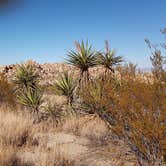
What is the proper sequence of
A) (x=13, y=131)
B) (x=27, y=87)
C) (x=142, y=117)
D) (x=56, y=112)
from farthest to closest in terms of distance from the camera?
(x=27, y=87)
(x=56, y=112)
(x=13, y=131)
(x=142, y=117)

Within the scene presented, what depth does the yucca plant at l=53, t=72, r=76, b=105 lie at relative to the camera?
366 inches

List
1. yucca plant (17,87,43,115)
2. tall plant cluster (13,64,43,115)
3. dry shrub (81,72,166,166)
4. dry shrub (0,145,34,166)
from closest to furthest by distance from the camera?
dry shrub (81,72,166,166) → dry shrub (0,145,34,166) → yucca plant (17,87,43,115) → tall plant cluster (13,64,43,115)

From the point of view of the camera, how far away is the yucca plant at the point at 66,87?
9.30m

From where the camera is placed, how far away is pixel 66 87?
9.42m

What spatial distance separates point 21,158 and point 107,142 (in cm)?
198

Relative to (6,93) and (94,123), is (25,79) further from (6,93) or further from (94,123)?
(94,123)

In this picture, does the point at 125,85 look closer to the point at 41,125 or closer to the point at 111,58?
the point at 41,125

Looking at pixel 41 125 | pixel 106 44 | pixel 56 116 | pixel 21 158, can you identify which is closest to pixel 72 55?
pixel 106 44

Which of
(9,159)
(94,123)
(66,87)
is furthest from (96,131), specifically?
(9,159)

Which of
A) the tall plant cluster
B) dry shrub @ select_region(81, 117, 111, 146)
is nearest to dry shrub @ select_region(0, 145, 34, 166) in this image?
dry shrub @ select_region(81, 117, 111, 146)

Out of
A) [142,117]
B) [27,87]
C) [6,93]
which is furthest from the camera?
[6,93]

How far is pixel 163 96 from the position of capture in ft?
13.9

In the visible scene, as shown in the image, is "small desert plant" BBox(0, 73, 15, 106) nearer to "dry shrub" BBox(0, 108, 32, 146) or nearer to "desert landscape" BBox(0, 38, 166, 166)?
"desert landscape" BBox(0, 38, 166, 166)

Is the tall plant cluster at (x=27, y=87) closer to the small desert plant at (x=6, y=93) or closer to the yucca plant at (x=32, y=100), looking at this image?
the yucca plant at (x=32, y=100)
